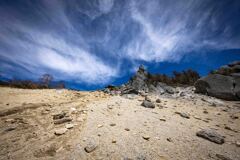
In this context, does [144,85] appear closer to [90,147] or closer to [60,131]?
[60,131]

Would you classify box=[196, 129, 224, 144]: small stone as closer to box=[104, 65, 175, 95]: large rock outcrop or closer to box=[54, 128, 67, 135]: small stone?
box=[54, 128, 67, 135]: small stone

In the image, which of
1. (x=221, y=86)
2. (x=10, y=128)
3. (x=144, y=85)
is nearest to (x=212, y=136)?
(x=10, y=128)

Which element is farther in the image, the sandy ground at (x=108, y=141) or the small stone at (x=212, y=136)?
the small stone at (x=212, y=136)

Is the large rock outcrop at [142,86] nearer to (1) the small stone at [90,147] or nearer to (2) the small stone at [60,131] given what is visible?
(2) the small stone at [60,131]

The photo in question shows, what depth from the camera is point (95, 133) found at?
4.02 meters

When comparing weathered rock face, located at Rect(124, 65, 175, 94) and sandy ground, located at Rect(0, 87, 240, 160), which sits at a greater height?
weathered rock face, located at Rect(124, 65, 175, 94)

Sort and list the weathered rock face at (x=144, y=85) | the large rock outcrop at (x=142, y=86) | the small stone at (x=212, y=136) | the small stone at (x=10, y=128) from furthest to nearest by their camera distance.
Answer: the weathered rock face at (x=144, y=85)
the large rock outcrop at (x=142, y=86)
the small stone at (x=10, y=128)
the small stone at (x=212, y=136)

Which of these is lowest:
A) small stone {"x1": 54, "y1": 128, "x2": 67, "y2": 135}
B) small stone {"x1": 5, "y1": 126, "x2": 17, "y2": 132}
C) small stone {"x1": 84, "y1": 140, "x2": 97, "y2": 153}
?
small stone {"x1": 84, "y1": 140, "x2": 97, "y2": 153}

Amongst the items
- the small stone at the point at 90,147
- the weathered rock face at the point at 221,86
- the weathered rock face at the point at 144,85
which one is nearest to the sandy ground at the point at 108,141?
the small stone at the point at 90,147

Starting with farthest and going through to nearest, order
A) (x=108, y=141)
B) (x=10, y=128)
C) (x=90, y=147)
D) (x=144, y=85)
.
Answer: (x=144, y=85), (x=10, y=128), (x=108, y=141), (x=90, y=147)

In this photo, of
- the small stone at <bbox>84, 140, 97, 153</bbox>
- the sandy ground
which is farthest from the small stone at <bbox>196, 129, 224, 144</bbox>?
the small stone at <bbox>84, 140, 97, 153</bbox>

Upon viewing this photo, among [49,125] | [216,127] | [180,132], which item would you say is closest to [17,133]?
[49,125]

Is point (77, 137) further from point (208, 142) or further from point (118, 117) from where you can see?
point (208, 142)

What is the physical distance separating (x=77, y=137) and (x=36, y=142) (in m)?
1.24
